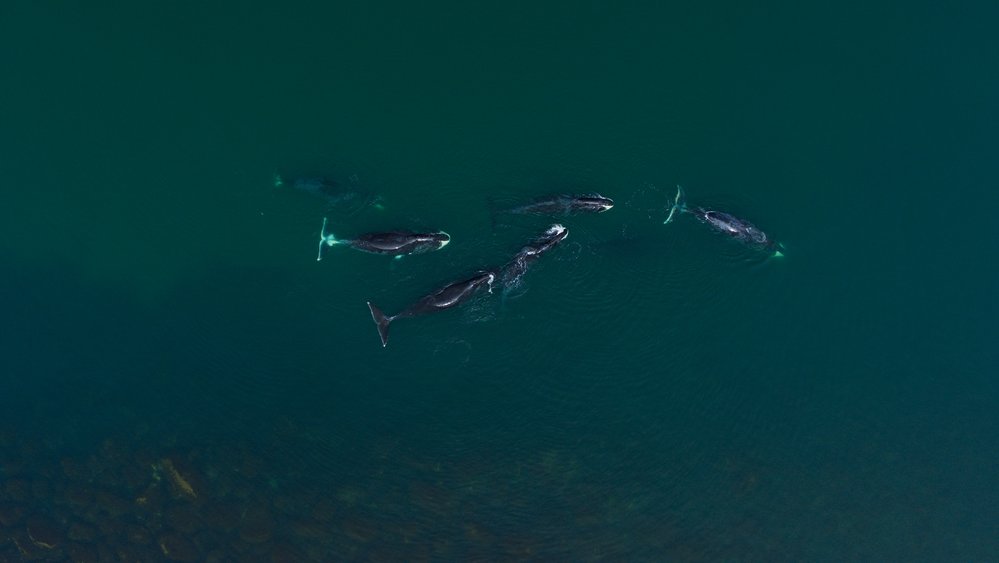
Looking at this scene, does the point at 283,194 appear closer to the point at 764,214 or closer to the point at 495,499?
the point at 495,499

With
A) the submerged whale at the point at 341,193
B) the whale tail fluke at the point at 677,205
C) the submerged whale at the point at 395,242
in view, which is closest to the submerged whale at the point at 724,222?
the whale tail fluke at the point at 677,205

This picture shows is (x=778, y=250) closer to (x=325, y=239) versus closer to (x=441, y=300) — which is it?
(x=441, y=300)

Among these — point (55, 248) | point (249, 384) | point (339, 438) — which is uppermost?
point (55, 248)

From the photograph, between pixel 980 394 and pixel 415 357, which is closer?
pixel 415 357

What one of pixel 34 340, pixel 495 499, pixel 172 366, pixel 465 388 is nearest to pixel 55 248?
pixel 34 340

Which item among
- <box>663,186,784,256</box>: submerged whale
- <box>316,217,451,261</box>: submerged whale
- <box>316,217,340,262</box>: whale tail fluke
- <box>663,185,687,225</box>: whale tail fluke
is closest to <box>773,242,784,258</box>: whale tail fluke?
<box>663,186,784,256</box>: submerged whale

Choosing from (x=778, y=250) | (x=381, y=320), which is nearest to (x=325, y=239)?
(x=381, y=320)

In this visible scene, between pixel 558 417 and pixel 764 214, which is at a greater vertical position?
pixel 764 214
